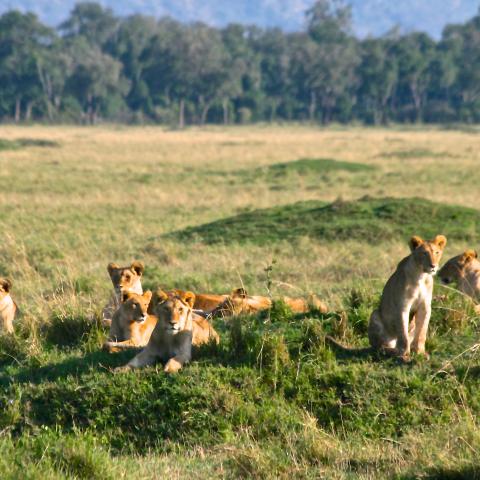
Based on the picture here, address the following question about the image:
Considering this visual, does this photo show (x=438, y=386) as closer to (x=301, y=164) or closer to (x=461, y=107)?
(x=301, y=164)

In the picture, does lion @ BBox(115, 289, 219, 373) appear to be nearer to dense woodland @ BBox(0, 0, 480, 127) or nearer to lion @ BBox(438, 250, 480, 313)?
lion @ BBox(438, 250, 480, 313)

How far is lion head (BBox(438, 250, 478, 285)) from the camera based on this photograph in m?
9.52

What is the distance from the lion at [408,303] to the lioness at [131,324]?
1.68 metres

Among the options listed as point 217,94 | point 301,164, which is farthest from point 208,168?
point 217,94

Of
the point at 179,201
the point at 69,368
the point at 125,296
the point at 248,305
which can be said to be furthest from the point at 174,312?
the point at 179,201

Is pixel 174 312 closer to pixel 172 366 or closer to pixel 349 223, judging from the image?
pixel 172 366

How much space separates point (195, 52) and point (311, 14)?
26.5m

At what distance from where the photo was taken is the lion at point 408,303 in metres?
6.61

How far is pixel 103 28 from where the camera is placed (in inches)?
3954

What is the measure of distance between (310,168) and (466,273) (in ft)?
64.2

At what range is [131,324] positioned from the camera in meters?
7.67

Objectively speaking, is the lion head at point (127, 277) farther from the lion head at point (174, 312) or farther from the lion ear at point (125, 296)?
the lion head at point (174, 312)

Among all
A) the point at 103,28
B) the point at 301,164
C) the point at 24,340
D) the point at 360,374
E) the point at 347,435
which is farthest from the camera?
A: the point at 103,28

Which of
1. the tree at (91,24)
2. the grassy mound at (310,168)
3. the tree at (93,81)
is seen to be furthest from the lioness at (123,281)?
the tree at (91,24)
